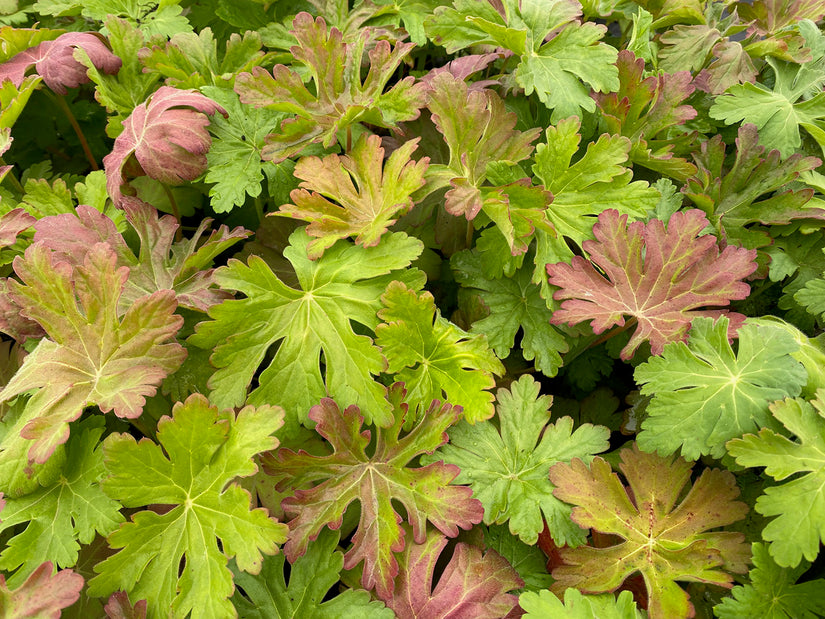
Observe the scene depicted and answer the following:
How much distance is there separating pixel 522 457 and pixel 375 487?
259mm

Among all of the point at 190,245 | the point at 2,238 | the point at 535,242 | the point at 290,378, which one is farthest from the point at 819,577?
the point at 2,238

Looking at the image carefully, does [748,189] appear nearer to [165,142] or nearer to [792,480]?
[792,480]

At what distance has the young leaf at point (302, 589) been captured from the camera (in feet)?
3.16

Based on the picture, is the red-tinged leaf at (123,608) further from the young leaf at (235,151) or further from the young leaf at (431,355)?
the young leaf at (235,151)

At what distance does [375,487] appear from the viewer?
3.37 feet

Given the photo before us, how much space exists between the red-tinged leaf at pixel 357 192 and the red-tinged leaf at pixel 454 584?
20.3 inches

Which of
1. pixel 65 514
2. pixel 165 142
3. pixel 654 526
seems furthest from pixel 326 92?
pixel 654 526

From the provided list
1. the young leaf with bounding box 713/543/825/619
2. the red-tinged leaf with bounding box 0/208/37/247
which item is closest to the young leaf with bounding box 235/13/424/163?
the red-tinged leaf with bounding box 0/208/37/247

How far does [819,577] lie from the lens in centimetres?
103

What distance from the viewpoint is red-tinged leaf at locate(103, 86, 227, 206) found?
1.14 metres

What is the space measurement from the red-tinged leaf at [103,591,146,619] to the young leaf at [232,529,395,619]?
0.46ft

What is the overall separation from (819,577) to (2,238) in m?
1.54

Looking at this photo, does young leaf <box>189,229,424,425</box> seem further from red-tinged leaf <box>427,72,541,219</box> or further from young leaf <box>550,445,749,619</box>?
young leaf <box>550,445,749,619</box>

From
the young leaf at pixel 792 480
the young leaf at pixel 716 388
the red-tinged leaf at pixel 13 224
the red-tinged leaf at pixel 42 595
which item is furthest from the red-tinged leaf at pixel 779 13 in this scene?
the red-tinged leaf at pixel 42 595
